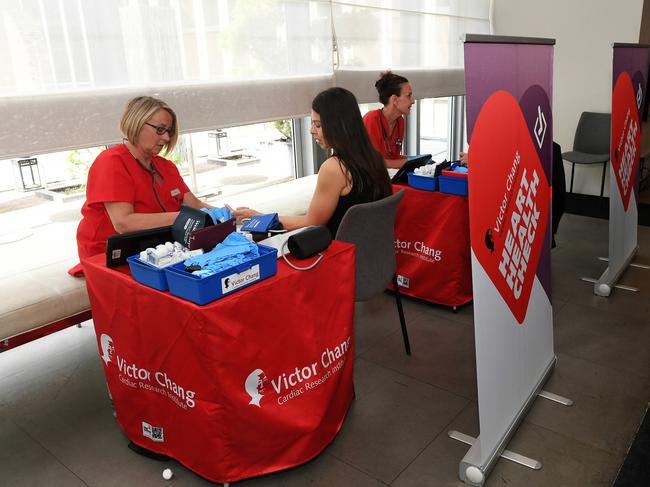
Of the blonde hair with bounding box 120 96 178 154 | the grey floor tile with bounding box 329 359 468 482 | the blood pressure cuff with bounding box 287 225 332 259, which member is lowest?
the grey floor tile with bounding box 329 359 468 482

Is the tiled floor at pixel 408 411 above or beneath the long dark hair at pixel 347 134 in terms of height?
beneath

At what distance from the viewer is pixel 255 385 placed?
1702mm

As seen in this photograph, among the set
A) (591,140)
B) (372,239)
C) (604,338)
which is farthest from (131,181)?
(591,140)

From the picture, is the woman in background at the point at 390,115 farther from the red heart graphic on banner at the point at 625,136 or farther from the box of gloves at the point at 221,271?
the box of gloves at the point at 221,271

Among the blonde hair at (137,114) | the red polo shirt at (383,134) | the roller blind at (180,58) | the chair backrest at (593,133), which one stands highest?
the roller blind at (180,58)

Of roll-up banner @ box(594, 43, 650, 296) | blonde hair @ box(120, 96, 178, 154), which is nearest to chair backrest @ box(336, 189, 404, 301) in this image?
blonde hair @ box(120, 96, 178, 154)

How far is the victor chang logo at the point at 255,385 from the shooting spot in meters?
1.68

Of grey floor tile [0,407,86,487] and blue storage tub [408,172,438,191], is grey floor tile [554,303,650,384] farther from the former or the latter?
grey floor tile [0,407,86,487]

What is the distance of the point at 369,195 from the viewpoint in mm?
2406

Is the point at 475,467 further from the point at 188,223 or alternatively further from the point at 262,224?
the point at 188,223

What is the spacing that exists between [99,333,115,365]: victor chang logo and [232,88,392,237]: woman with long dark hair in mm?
816

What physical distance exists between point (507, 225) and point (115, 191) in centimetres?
148

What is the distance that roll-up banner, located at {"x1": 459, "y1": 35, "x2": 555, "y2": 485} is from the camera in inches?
63.7

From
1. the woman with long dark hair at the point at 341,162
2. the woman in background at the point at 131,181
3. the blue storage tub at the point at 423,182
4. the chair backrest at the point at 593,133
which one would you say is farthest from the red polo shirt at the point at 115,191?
the chair backrest at the point at 593,133
